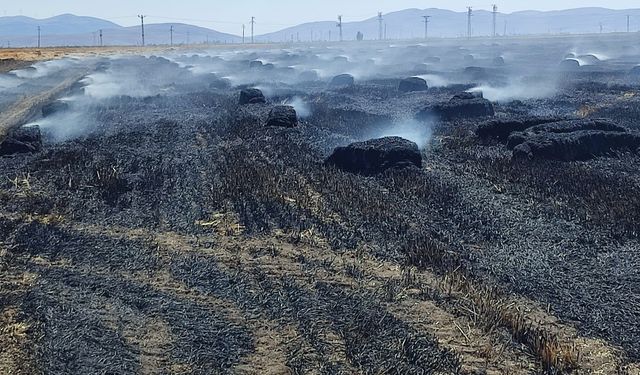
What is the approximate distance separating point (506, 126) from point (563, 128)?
84.8 inches

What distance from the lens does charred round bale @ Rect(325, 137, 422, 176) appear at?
53.1 feet

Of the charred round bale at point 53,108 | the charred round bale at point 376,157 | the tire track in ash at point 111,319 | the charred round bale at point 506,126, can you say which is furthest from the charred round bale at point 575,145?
the charred round bale at point 53,108

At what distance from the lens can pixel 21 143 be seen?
20.2 m

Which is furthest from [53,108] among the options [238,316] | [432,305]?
[432,305]

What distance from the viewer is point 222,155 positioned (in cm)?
1864

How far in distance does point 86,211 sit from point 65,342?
6.11m

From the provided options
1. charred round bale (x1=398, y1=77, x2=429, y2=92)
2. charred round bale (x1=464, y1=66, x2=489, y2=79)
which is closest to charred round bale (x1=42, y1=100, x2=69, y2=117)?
charred round bale (x1=398, y1=77, x2=429, y2=92)

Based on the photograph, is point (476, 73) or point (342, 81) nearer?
point (342, 81)

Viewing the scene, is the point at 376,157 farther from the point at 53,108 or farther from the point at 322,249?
the point at 53,108

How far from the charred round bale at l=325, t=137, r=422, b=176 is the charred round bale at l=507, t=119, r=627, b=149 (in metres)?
4.00

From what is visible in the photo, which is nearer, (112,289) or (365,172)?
(112,289)

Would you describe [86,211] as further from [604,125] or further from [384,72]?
[384,72]

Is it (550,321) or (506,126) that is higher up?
(506,126)

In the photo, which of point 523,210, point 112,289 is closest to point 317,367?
point 112,289
